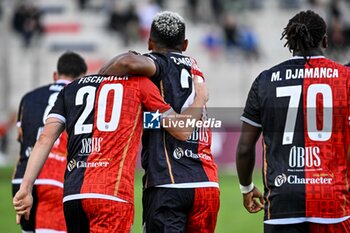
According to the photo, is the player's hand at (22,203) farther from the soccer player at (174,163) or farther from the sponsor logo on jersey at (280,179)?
the sponsor logo on jersey at (280,179)

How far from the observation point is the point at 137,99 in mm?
7969

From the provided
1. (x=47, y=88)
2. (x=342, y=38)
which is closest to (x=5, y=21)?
(x=342, y=38)

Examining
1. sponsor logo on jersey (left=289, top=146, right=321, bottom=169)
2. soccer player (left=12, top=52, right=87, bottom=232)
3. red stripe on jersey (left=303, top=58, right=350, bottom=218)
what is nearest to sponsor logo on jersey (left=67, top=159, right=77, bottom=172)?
sponsor logo on jersey (left=289, top=146, right=321, bottom=169)

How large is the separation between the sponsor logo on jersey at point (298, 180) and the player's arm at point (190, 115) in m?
1.01

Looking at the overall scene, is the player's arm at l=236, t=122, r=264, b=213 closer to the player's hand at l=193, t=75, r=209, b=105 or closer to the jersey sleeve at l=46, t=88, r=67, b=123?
the player's hand at l=193, t=75, r=209, b=105

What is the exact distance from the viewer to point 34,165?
7.84m

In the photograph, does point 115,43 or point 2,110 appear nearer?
point 2,110

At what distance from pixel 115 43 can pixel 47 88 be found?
20041 millimetres

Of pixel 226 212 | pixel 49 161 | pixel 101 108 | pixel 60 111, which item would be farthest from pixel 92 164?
pixel 226 212

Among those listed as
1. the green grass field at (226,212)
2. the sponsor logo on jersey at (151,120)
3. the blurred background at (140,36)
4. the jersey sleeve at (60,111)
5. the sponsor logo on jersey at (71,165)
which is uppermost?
the blurred background at (140,36)

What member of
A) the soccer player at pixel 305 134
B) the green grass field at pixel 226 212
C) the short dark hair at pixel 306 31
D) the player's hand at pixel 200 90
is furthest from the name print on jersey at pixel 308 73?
the green grass field at pixel 226 212

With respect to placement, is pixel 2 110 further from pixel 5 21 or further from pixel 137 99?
pixel 137 99

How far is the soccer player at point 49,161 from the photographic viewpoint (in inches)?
412

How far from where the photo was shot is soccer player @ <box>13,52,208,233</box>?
303 inches
